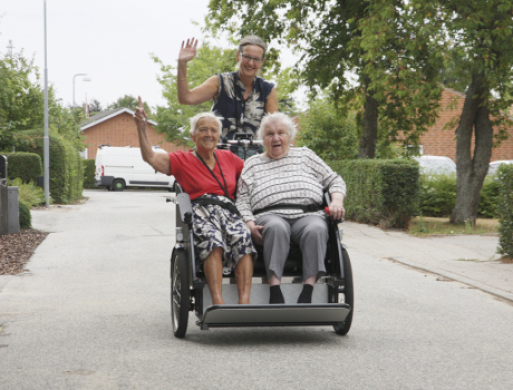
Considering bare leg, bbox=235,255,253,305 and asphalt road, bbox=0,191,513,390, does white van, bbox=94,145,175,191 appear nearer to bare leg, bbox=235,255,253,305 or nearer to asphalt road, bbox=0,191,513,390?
asphalt road, bbox=0,191,513,390

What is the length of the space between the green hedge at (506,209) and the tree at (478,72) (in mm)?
4968

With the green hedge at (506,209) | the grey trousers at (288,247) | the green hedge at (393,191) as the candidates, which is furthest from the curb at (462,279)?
the green hedge at (393,191)

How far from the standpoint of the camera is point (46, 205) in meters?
21.9

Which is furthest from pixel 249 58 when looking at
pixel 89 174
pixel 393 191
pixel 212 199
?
pixel 89 174

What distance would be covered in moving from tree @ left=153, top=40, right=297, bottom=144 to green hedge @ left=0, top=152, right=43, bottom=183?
10088 millimetres

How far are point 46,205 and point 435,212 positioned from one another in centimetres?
1158

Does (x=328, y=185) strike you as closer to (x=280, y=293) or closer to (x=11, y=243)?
(x=280, y=293)

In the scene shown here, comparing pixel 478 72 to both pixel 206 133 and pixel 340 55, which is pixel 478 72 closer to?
pixel 340 55

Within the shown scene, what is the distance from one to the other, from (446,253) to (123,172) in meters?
32.8

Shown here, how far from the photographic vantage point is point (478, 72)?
1370 centimetres

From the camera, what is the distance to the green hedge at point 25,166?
22516mm

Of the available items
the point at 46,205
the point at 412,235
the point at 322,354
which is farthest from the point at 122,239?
the point at 46,205

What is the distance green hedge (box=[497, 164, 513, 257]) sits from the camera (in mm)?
9094

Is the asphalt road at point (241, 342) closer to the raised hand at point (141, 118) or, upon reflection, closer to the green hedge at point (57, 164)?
the raised hand at point (141, 118)
